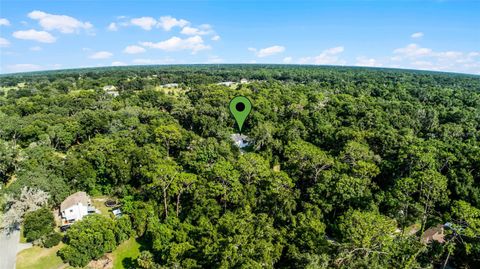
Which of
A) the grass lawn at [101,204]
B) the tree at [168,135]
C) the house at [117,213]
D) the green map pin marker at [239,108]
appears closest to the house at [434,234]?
the green map pin marker at [239,108]

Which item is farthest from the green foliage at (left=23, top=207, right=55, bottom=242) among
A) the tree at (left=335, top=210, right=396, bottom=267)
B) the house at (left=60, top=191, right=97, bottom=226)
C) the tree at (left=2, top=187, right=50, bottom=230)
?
the tree at (left=335, top=210, right=396, bottom=267)

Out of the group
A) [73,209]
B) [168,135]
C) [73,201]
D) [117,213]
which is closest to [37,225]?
[73,209]

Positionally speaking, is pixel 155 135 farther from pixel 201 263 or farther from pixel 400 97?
pixel 400 97

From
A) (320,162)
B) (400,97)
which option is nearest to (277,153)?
(320,162)

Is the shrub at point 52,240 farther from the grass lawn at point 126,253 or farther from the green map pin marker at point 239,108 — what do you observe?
the green map pin marker at point 239,108

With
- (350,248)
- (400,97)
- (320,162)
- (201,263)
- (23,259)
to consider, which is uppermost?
(400,97)

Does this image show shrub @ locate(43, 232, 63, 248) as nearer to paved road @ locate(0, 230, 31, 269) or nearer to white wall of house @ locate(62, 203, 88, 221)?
paved road @ locate(0, 230, 31, 269)
